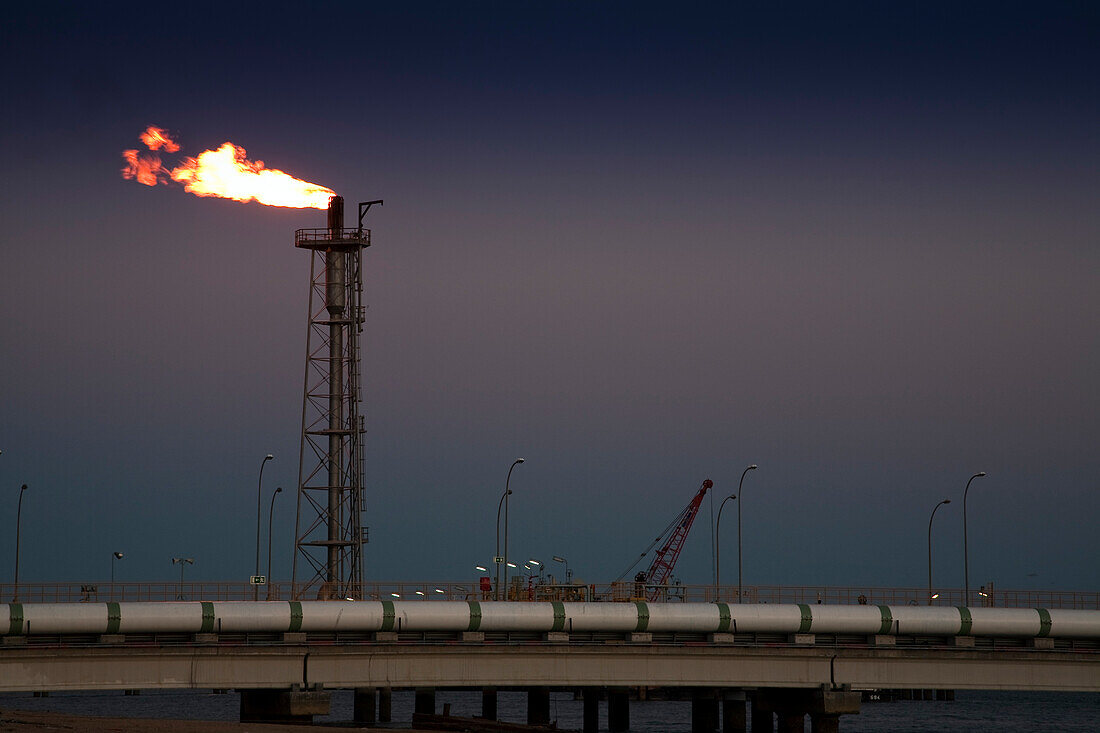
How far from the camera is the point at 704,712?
8338 centimetres

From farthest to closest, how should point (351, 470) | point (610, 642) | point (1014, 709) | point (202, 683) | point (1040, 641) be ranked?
point (1014, 709) → point (351, 470) → point (1040, 641) → point (610, 642) → point (202, 683)

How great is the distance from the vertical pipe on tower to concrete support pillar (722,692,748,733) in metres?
31.6

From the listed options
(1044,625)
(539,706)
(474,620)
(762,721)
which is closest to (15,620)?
(474,620)

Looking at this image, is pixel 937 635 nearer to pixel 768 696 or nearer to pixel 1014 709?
pixel 768 696

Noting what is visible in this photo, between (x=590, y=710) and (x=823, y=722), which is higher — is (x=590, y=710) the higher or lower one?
the lower one

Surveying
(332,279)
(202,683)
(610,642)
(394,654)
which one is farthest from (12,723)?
(332,279)

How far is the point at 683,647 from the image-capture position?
70.2 m

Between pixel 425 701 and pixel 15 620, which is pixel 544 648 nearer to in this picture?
pixel 15 620

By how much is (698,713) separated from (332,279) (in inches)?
1587

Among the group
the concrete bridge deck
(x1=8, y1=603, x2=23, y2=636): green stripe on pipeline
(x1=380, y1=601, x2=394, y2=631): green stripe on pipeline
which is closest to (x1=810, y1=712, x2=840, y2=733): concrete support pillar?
the concrete bridge deck

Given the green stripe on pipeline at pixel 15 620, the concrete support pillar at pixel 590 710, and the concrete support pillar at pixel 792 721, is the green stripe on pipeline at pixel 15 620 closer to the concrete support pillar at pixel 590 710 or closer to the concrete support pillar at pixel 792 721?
the concrete support pillar at pixel 792 721

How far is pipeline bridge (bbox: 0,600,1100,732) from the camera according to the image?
209 ft

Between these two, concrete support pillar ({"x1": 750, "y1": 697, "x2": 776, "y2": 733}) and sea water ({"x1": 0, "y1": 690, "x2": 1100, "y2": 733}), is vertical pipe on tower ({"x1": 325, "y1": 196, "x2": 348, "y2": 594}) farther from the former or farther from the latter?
concrete support pillar ({"x1": 750, "y1": 697, "x2": 776, "y2": 733})

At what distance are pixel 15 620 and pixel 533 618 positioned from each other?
23.6 m
